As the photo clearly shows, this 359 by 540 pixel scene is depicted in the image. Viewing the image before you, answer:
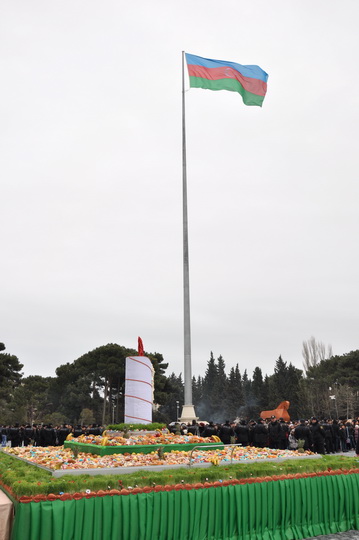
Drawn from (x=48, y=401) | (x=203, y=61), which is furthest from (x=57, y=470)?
(x=48, y=401)

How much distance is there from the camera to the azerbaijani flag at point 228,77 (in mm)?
22516

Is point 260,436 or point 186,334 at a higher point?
point 186,334

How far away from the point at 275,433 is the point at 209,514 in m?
12.9

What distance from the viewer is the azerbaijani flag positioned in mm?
22516

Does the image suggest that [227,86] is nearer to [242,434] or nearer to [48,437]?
[242,434]

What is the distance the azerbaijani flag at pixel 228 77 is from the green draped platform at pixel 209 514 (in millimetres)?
18785

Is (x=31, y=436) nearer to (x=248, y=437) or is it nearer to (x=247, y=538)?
(x=248, y=437)

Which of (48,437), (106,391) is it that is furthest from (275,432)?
(106,391)

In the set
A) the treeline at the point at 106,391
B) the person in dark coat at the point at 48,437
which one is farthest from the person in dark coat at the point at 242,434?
the treeline at the point at 106,391

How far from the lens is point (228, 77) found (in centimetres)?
2291

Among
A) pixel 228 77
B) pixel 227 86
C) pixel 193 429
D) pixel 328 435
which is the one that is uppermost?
pixel 228 77

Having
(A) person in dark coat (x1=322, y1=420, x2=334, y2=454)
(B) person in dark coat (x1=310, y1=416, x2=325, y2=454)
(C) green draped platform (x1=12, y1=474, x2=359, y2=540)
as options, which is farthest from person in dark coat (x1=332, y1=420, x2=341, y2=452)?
(C) green draped platform (x1=12, y1=474, x2=359, y2=540)

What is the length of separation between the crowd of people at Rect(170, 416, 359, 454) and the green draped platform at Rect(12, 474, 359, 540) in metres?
7.37

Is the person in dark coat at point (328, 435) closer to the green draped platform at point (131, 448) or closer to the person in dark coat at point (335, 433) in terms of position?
the person in dark coat at point (335, 433)
